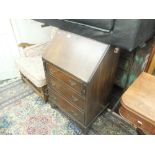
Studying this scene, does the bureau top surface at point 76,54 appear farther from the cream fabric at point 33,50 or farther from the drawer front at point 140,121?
the cream fabric at point 33,50

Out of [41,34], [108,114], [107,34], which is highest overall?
[107,34]

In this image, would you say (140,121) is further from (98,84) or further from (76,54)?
(76,54)

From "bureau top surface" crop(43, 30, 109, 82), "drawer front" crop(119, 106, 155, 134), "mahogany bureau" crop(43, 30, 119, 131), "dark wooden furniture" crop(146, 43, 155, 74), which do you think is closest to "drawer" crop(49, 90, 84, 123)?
"mahogany bureau" crop(43, 30, 119, 131)

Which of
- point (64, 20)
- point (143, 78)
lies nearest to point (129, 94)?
point (143, 78)

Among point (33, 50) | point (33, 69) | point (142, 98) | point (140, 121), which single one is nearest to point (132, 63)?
point (142, 98)

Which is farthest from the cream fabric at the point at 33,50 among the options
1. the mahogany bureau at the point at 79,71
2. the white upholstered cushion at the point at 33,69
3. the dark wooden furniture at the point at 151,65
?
the dark wooden furniture at the point at 151,65

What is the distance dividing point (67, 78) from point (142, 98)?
0.55m

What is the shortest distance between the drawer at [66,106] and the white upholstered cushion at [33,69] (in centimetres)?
18

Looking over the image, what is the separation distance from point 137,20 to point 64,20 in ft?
1.74

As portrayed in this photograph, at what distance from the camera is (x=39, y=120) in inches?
63.1
